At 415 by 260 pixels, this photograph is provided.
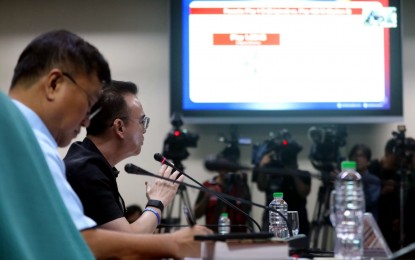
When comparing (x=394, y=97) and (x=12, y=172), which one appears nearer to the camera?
(x=12, y=172)

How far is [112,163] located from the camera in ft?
8.70

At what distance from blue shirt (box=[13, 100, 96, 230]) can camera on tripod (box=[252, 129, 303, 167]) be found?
11.8ft

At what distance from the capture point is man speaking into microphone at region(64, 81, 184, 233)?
7.13 feet

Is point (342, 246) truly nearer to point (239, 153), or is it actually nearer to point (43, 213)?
point (43, 213)

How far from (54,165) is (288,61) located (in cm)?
396

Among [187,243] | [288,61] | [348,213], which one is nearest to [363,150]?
[288,61]

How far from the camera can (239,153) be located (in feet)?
18.0

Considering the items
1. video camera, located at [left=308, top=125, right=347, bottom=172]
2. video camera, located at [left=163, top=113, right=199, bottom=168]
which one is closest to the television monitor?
video camera, located at [left=308, top=125, right=347, bottom=172]

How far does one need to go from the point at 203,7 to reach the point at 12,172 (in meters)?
4.05

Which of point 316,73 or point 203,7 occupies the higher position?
point 203,7

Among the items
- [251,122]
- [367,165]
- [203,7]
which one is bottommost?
[367,165]

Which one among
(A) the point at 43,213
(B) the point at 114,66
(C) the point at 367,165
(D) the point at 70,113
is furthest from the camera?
(B) the point at 114,66

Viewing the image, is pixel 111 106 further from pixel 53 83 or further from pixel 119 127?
pixel 53 83

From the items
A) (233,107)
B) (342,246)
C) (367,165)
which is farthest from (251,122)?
(342,246)
